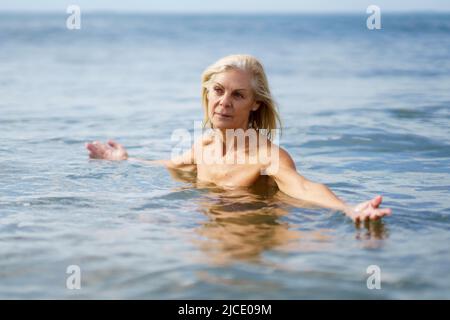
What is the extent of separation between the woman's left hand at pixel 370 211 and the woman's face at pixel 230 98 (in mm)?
Answer: 1460

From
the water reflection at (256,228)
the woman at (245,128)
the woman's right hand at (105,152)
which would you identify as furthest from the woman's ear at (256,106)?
the woman's right hand at (105,152)

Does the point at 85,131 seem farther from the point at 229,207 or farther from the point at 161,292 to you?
the point at 161,292

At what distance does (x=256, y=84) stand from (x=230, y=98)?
24cm

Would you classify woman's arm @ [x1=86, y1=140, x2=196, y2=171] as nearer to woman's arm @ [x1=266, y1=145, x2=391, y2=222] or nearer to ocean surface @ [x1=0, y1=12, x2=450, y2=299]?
ocean surface @ [x1=0, y1=12, x2=450, y2=299]

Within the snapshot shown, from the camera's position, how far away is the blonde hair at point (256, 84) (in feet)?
18.3

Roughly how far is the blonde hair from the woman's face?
0.04 meters

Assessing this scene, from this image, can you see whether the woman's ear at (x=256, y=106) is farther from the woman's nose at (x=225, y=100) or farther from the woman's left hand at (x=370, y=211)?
the woman's left hand at (x=370, y=211)

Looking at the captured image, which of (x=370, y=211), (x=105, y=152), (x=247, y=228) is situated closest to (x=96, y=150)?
(x=105, y=152)

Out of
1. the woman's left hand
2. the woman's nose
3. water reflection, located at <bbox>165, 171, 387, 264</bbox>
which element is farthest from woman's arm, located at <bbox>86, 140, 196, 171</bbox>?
the woman's left hand

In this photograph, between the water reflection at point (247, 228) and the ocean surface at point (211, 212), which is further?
the water reflection at point (247, 228)

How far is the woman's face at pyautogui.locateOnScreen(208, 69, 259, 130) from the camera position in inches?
219
